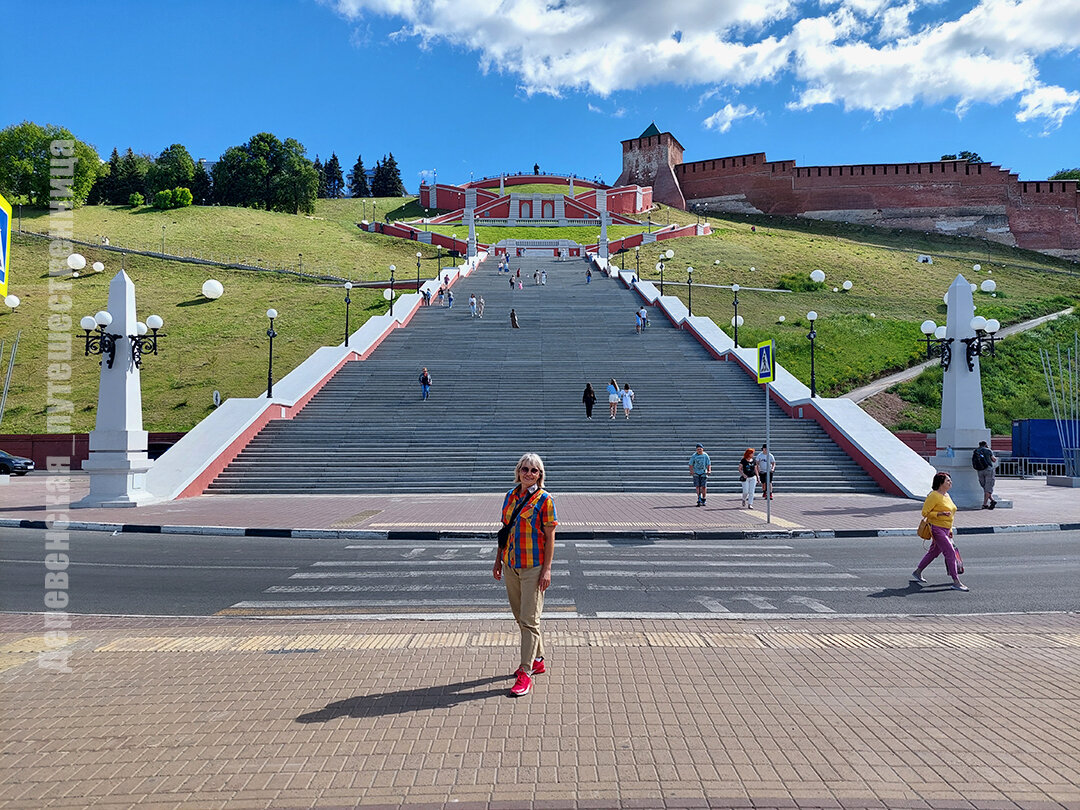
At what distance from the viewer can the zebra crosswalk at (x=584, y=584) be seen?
7273mm

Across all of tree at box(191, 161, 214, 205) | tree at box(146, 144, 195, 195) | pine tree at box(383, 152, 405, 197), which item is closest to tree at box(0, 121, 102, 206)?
tree at box(146, 144, 195, 195)

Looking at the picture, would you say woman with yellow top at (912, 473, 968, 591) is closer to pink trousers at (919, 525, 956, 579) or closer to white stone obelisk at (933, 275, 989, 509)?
pink trousers at (919, 525, 956, 579)

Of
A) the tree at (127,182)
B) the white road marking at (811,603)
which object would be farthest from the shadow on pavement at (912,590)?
the tree at (127,182)

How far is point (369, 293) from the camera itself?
44.6 m

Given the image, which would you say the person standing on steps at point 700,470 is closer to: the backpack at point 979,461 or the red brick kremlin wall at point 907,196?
the backpack at point 979,461

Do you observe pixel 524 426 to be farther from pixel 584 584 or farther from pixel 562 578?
pixel 584 584

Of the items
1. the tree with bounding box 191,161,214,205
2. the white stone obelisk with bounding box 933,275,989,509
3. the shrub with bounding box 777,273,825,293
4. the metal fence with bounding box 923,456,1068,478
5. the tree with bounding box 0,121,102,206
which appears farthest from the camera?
the tree with bounding box 191,161,214,205

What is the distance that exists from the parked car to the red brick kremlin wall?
7889cm

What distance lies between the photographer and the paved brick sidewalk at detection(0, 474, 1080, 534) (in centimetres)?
1279

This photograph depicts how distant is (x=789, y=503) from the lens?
16000 millimetres

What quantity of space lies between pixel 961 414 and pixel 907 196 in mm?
77597

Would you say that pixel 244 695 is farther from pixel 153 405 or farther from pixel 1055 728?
pixel 153 405

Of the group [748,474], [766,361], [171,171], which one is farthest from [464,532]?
[171,171]

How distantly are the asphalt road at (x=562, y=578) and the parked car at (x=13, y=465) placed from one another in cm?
1386
